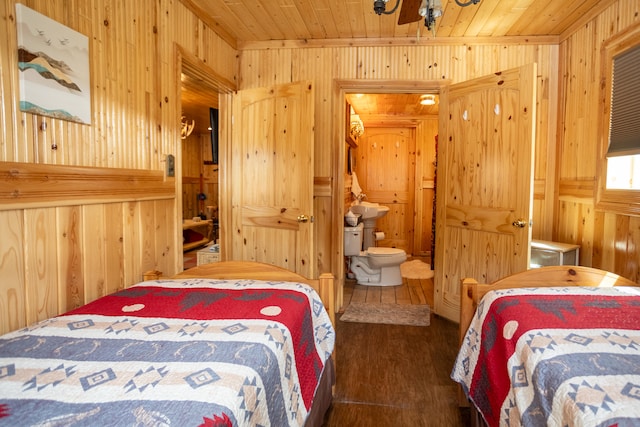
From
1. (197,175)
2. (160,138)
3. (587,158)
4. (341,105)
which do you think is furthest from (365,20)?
(197,175)

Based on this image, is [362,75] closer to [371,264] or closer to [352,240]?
[352,240]

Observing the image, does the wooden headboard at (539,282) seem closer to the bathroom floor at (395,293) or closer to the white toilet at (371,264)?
the bathroom floor at (395,293)

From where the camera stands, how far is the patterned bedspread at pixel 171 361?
0.88 m

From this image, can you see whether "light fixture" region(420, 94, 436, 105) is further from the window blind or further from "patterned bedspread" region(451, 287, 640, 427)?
"patterned bedspread" region(451, 287, 640, 427)

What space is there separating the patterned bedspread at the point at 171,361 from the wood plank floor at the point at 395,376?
23.2 inches

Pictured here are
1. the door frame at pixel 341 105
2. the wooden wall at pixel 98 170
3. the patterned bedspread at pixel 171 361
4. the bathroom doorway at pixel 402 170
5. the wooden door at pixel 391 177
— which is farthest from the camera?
the wooden door at pixel 391 177

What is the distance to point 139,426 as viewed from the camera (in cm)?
81

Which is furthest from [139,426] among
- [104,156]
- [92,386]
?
[104,156]

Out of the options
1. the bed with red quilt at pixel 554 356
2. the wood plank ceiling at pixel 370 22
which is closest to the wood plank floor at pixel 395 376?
the bed with red quilt at pixel 554 356

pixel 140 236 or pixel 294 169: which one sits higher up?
pixel 294 169

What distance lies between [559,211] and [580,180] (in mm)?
388

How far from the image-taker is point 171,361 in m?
1.08

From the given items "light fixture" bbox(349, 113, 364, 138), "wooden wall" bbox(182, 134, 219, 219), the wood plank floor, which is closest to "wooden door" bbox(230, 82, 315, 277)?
the wood plank floor

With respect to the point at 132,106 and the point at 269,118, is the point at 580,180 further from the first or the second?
the point at 132,106
